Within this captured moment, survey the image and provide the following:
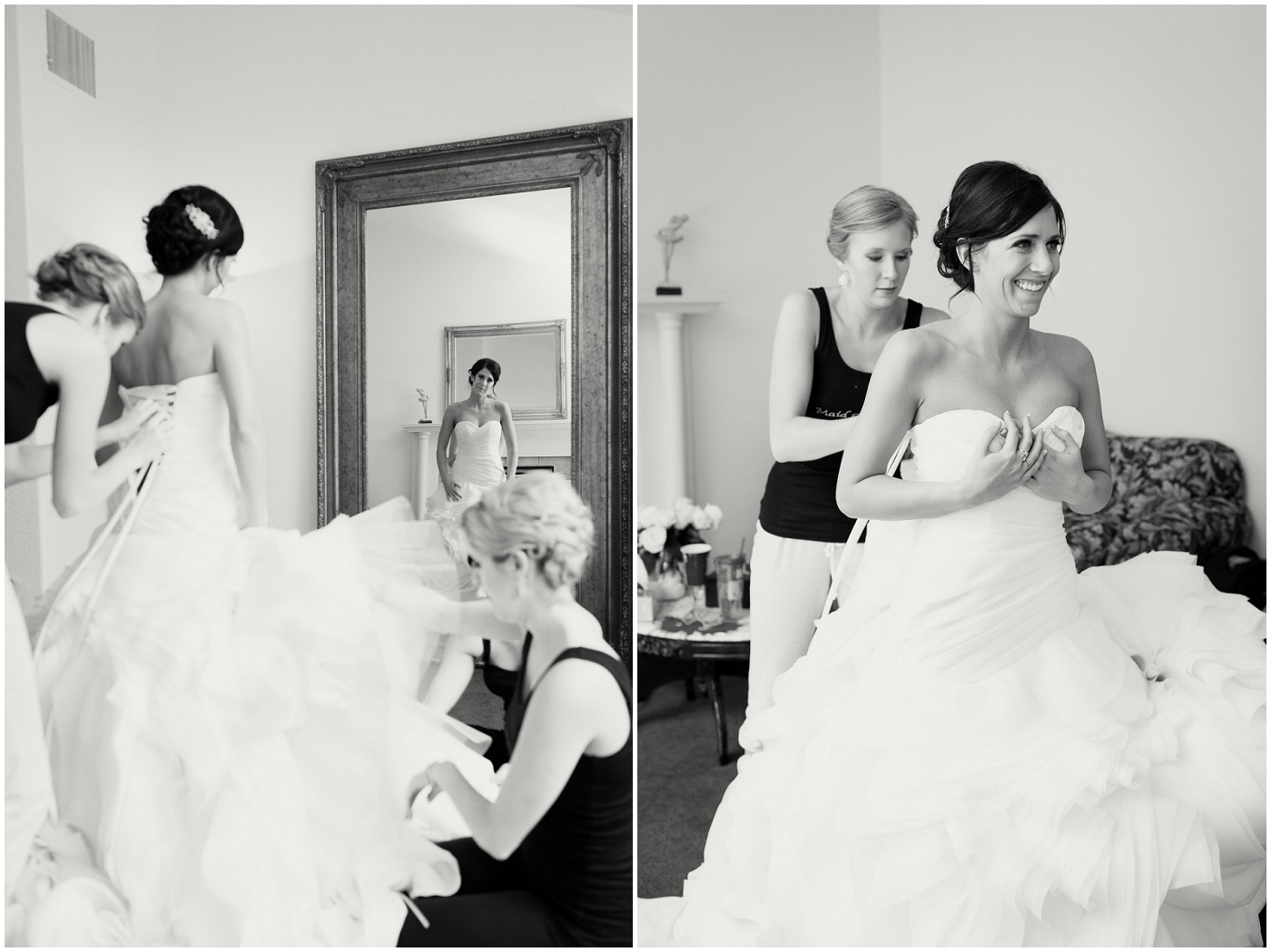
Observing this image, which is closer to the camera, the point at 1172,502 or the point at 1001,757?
the point at 1001,757

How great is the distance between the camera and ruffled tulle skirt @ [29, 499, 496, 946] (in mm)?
1527

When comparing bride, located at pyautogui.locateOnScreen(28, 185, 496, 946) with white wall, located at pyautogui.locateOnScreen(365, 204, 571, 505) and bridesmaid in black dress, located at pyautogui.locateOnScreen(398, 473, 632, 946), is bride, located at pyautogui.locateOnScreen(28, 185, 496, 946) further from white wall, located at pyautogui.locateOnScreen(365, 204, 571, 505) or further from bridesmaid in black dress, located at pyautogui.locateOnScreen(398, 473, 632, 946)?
white wall, located at pyautogui.locateOnScreen(365, 204, 571, 505)

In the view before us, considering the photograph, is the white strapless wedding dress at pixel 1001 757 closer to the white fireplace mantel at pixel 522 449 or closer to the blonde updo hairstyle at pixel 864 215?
the blonde updo hairstyle at pixel 864 215

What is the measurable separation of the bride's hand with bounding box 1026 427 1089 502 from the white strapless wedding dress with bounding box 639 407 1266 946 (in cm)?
2

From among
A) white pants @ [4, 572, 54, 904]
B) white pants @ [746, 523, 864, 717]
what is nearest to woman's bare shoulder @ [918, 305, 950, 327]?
white pants @ [746, 523, 864, 717]

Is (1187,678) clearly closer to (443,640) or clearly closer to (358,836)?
(443,640)

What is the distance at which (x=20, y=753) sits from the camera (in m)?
1.61

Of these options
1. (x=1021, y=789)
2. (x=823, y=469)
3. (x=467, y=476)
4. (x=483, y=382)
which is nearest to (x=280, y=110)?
(x=483, y=382)

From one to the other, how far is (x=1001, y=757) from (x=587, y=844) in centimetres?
71

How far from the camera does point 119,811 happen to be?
153 cm

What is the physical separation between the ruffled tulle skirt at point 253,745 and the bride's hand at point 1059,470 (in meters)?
1.00

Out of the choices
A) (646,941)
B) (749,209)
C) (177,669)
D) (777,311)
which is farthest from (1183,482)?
(177,669)

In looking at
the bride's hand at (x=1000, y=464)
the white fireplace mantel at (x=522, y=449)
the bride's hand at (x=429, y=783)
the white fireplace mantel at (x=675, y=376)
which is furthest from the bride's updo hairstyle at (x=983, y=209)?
the bride's hand at (x=429, y=783)

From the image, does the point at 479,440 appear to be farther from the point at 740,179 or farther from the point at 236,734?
the point at 740,179
